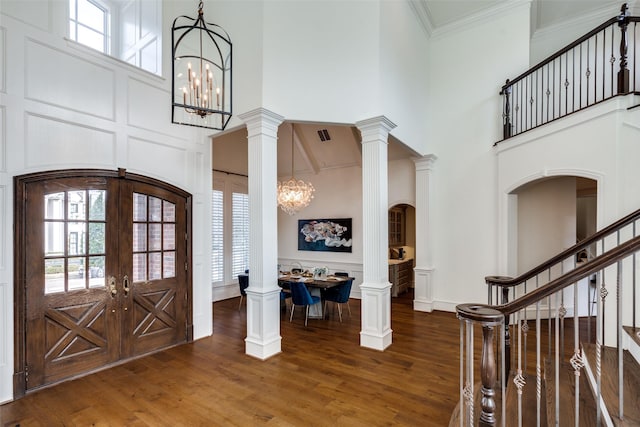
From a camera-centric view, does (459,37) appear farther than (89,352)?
Yes

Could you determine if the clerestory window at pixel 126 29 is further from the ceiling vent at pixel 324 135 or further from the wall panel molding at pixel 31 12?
the ceiling vent at pixel 324 135

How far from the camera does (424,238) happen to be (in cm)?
639

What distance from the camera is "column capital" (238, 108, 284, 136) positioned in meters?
4.07

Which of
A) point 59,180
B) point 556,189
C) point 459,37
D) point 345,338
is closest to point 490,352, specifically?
point 345,338

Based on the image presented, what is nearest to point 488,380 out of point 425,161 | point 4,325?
point 4,325

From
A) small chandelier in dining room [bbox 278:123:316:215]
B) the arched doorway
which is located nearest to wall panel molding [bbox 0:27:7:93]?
small chandelier in dining room [bbox 278:123:316:215]

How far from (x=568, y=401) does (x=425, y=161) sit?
4772mm

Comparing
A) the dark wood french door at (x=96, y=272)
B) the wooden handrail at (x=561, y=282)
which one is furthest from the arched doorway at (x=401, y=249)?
the wooden handrail at (x=561, y=282)

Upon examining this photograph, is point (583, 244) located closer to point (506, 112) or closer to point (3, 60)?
point (506, 112)

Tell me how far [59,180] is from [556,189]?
7.28 meters

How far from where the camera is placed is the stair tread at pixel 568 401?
1.97 m

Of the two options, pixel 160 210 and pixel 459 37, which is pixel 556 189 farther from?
pixel 160 210

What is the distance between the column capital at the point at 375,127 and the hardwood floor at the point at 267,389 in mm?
2936

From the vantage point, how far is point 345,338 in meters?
4.79
